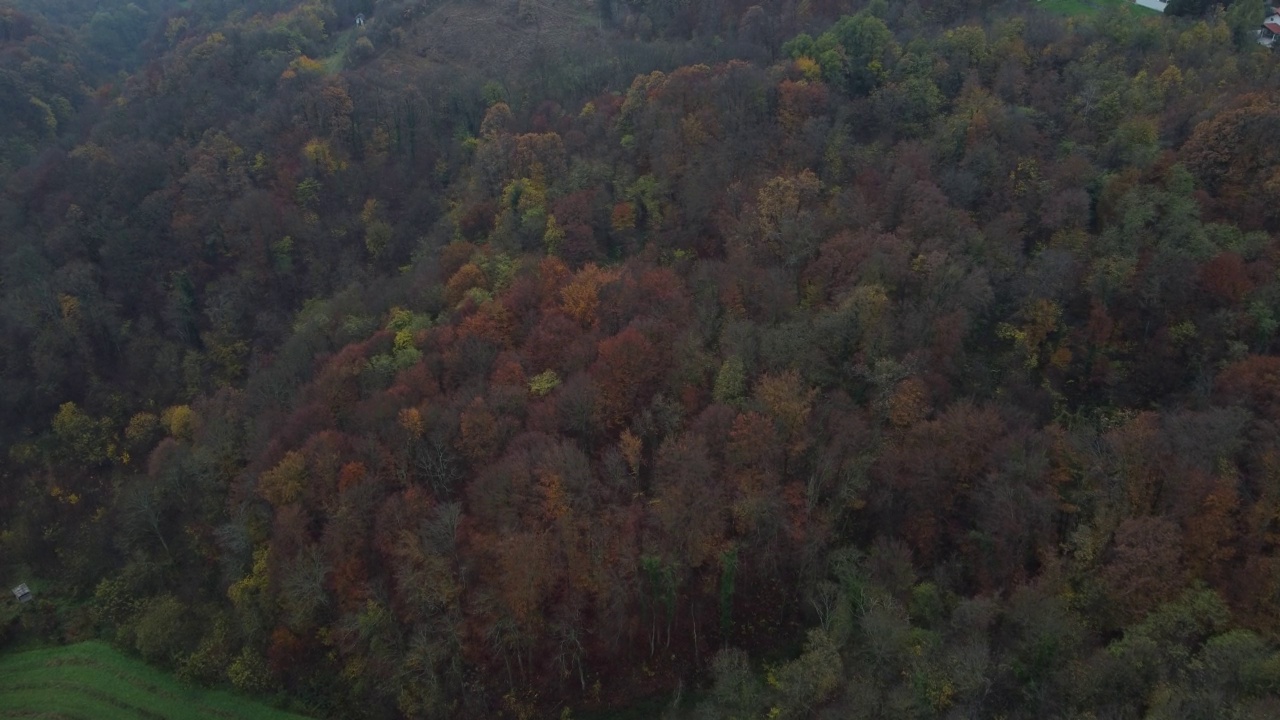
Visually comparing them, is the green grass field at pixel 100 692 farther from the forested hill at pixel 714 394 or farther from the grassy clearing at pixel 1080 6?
the grassy clearing at pixel 1080 6

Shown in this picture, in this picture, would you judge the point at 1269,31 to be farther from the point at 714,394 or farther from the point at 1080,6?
the point at 714,394

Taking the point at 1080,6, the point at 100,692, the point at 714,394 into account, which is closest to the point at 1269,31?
the point at 1080,6

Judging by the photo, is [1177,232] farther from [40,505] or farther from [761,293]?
[40,505]

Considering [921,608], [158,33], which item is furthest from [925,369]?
[158,33]

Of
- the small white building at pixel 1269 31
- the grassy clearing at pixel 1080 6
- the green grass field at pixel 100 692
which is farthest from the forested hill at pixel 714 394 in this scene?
the grassy clearing at pixel 1080 6

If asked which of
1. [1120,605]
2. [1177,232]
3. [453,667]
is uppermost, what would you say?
[1177,232]

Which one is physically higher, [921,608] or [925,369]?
[925,369]
